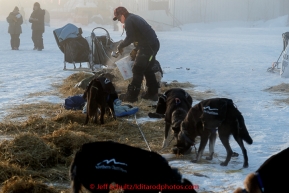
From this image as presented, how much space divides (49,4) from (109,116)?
6354 centimetres

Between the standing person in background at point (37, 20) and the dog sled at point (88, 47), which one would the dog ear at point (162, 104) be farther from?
the standing person in background at point (37, 20)

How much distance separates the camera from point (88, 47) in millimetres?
12000

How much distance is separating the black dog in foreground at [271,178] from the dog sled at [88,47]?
29.7ft

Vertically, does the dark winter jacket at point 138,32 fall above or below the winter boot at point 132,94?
above

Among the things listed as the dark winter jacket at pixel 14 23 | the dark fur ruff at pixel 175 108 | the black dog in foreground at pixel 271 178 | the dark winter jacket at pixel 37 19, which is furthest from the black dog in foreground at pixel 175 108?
the dark winter jacket at pixel 14 23

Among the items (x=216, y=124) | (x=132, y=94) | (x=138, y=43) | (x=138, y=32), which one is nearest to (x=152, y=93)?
(x=132, y=94)

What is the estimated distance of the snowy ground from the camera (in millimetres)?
4797

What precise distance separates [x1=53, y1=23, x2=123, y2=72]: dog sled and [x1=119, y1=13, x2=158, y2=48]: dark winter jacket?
363cm

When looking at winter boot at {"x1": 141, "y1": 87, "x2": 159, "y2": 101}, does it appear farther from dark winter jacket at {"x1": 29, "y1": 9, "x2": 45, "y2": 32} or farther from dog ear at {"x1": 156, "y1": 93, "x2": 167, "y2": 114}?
dark winter jacket at {"x1": 29, "y1": 9, "x2": 45, "y2": 32}

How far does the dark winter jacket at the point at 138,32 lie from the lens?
8000 mm

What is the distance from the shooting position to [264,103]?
26.9 ft

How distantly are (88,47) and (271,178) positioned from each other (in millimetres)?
9607

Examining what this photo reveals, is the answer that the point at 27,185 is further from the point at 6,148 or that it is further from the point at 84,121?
the point at 84,121

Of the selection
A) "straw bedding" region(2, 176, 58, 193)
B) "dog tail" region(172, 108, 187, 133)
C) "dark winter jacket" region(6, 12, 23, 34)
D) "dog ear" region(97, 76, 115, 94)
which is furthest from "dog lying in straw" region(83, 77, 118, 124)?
"dark winter jacket" region(6, 12, 23, 34)
